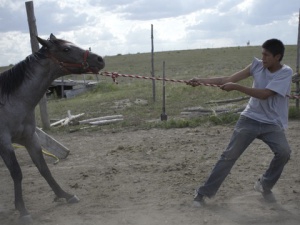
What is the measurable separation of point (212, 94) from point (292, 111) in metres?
4.61

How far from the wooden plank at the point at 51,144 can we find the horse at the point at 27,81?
2.19 meters

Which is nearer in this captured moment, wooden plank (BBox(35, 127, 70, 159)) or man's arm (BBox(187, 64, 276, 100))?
man's arm (BBox(187, 64, 276, 100))

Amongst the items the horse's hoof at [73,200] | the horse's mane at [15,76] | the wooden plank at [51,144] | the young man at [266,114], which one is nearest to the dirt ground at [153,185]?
the horse's hoof at [73,200]

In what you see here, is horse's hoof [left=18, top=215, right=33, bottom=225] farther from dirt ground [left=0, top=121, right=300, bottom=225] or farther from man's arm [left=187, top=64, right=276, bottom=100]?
man's arm [left=187, top=64, right=276, bottom=100]

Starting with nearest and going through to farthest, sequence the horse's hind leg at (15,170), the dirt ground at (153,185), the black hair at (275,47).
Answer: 1. the black hair at (275,47)
2. the dirt ground at (153,185)
3. the horse's hind leg at (15,170)

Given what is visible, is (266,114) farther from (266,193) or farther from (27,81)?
(27,81)

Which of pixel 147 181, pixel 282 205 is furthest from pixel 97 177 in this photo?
pixel 282 205

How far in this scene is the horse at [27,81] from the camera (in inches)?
179

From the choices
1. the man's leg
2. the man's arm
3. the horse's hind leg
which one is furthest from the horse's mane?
the man's leg

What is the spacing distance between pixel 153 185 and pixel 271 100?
2.02 metres

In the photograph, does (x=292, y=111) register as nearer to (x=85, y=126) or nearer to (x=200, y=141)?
(x=200, y=141)

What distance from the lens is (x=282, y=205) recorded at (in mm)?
4512

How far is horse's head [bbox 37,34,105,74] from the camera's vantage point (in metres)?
4.58

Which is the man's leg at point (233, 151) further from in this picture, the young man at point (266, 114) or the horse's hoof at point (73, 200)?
the horse's hoof at point (73, 200)
